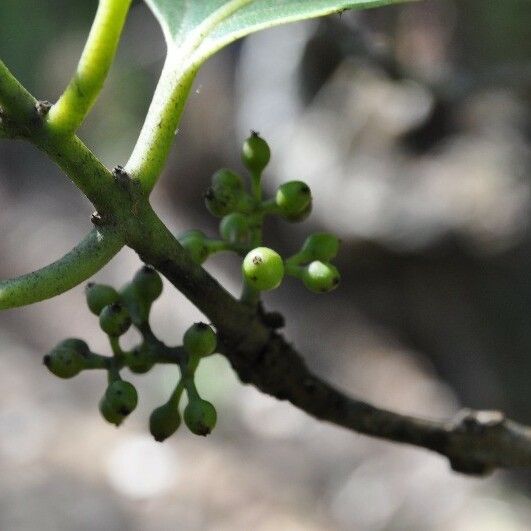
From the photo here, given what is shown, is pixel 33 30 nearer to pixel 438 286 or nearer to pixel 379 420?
pixel 438 286

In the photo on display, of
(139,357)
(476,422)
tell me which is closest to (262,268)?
(139,357)

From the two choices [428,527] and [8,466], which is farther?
[8,466]

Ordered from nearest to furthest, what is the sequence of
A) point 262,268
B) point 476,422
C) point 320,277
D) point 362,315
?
point 262,268, point 320,277, point 476,422, point 362,315

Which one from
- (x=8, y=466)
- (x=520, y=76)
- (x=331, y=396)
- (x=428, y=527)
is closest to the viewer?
(x=331, y=396)

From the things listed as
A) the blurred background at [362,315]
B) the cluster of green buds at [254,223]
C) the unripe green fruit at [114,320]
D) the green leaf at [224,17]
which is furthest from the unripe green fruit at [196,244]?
the blurred background at [362,315]

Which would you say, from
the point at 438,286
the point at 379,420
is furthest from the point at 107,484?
the point at 379,420

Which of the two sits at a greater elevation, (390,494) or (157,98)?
(390,494)

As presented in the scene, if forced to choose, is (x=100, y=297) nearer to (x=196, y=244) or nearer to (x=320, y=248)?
(x=196, y=244)
